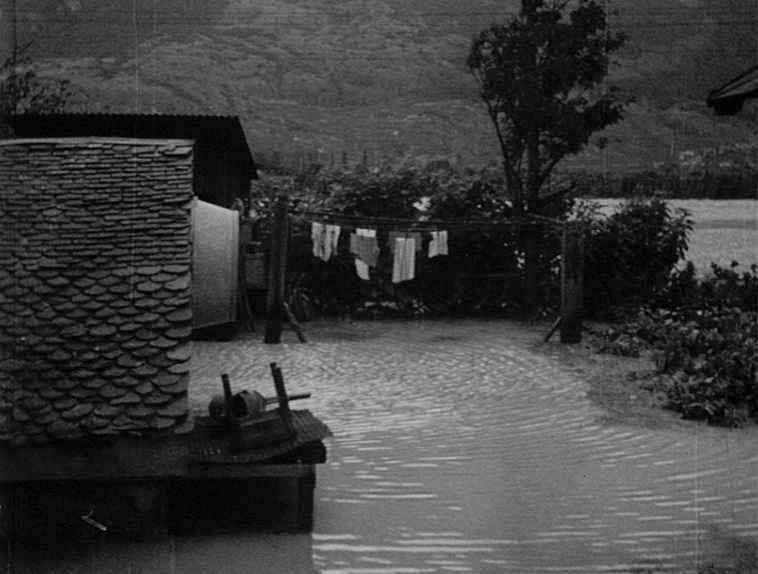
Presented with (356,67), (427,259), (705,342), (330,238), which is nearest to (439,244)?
(427,259)

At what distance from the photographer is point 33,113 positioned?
1155cm

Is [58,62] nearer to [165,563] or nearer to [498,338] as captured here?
[498,338]

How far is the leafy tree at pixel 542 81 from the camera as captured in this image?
14.4 m

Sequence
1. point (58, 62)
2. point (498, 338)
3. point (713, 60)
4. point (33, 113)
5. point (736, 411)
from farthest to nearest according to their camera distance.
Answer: point (58, 62)
point (713, 60)
point (498, 338)
point (33, 113)
point (736, 411)

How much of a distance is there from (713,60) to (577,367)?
7.06m

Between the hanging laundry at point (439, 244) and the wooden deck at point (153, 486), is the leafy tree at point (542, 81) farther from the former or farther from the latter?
the wooden deck at point (153, 486)

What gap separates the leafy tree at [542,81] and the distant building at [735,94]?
33.3 ft

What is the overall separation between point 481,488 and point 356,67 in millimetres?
17083

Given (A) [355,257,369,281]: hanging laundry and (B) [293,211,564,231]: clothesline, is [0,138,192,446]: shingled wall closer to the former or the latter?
(B) [293,211,564,231]: clothesline

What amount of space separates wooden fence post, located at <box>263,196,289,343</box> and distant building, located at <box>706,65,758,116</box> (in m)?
7.24

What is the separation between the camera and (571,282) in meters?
11.5

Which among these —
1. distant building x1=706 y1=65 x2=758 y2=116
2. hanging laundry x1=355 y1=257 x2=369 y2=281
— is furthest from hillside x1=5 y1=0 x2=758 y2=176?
distant building x1=706 y1=65 x2=758 y2=116

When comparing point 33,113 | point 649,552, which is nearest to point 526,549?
point 649,552

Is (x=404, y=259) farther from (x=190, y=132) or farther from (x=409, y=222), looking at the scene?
(x=190, y=132)
